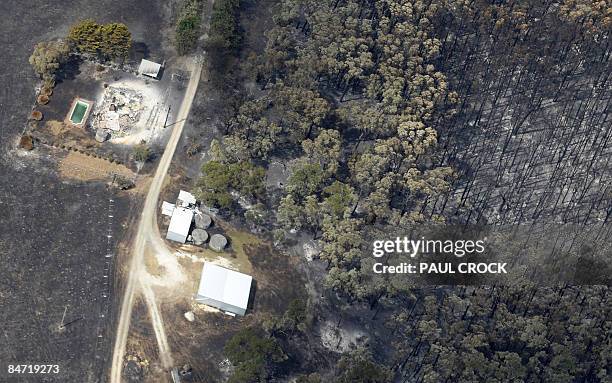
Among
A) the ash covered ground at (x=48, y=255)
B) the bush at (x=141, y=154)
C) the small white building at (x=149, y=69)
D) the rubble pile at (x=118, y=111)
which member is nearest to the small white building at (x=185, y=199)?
the ash covered ground at (x=48, y=255)

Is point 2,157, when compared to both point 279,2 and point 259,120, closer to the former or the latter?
point 259,120

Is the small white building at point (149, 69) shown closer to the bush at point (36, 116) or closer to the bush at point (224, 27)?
the bush at point (224, 27)

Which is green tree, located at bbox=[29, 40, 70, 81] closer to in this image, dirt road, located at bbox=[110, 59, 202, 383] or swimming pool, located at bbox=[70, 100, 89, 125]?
swimming pool, located at bbox=[70, 100, 89, 125]

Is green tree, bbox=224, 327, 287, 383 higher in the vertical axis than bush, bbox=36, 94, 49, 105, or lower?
lower

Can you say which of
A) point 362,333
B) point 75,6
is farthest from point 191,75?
point 362,333

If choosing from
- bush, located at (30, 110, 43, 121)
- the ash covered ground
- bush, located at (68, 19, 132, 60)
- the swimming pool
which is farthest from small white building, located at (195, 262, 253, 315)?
bush, located at (68, 19, 132, 60)
